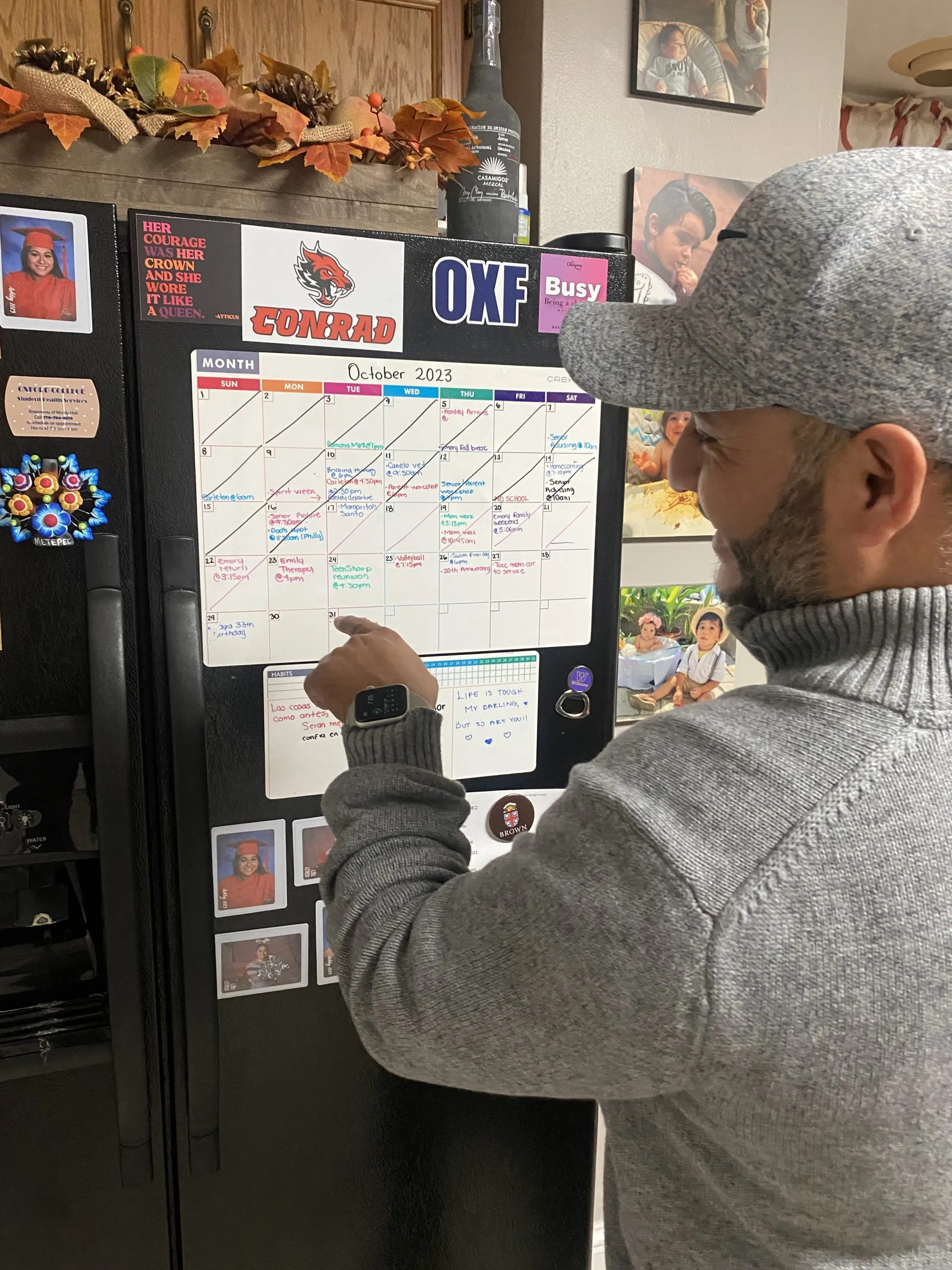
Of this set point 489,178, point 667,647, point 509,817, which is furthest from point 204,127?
point 667,647

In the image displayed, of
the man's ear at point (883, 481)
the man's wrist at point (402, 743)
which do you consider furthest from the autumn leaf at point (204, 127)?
the man's ear at point (883, 481)

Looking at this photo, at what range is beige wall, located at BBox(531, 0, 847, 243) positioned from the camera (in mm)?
1599

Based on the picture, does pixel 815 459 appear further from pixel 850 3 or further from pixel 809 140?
pixel 850 3

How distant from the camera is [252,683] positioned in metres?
1.08

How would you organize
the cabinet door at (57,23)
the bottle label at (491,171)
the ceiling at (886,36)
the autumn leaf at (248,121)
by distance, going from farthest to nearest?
the ceiling at (886,36) < the cabinet door at (57,23) < the bottle label at (491,171) < the autumn leaf at (248,121)

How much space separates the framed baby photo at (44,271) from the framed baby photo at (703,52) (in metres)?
1.17

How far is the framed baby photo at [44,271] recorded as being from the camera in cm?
90

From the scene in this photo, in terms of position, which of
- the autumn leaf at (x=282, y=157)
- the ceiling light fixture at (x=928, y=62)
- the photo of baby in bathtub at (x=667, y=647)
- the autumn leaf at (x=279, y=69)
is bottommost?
the photo of baby in bathtub at (x=667, y=647)

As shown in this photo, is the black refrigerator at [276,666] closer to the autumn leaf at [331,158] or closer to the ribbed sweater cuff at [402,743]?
the autumn leaf at [331,158]

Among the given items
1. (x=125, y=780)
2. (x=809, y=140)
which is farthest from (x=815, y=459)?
(x=809, y=140)

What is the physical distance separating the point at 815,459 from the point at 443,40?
1.30m

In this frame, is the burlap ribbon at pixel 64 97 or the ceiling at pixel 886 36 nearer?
the burlap ribbon at pixel 64 97

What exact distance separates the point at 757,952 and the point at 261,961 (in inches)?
29.3

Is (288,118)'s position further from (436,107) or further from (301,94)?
(436,107)
